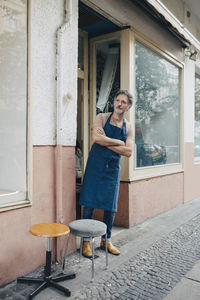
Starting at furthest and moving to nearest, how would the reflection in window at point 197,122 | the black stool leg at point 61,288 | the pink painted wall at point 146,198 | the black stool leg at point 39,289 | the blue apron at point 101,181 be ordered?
the reflection in window at point 197,122 < the pink painted wall at point 146,198 < the blue apron at point 101,181 < the black stool leg at point 61,288 < the black stool leg at point 39,289

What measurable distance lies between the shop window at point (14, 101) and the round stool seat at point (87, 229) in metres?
0.67

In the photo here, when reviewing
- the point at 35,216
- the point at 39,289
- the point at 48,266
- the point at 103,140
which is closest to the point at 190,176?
the point at 103,140

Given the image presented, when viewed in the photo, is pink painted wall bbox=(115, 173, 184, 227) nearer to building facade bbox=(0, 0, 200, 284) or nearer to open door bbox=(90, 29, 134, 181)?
building facade bbox=(0, 0, 200, 284)

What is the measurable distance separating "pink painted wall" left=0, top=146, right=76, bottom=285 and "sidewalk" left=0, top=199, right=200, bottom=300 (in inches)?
6.8

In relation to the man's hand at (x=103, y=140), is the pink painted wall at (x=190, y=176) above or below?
below

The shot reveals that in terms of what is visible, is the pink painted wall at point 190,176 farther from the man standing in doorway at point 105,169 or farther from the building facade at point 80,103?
the man standing in doorway at point 105,169

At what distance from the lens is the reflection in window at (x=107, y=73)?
17.3ft

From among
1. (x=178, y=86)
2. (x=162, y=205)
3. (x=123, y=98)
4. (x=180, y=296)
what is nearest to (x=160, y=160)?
(x=162, y=205)

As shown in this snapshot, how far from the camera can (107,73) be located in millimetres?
5375

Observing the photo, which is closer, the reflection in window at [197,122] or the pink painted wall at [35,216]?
the pink painted wall at [35,216]

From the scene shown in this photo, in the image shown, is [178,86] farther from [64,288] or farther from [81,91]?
[64,288]

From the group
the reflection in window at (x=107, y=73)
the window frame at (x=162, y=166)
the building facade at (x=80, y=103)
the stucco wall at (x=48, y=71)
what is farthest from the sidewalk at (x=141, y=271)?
the reflection in window at (x=107, y=73)

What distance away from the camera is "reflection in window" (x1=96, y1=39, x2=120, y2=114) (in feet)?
17.3

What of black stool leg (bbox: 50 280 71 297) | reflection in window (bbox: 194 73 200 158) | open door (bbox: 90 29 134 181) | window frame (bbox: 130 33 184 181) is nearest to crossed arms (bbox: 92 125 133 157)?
open door (bbox: 90 29 134 181)
